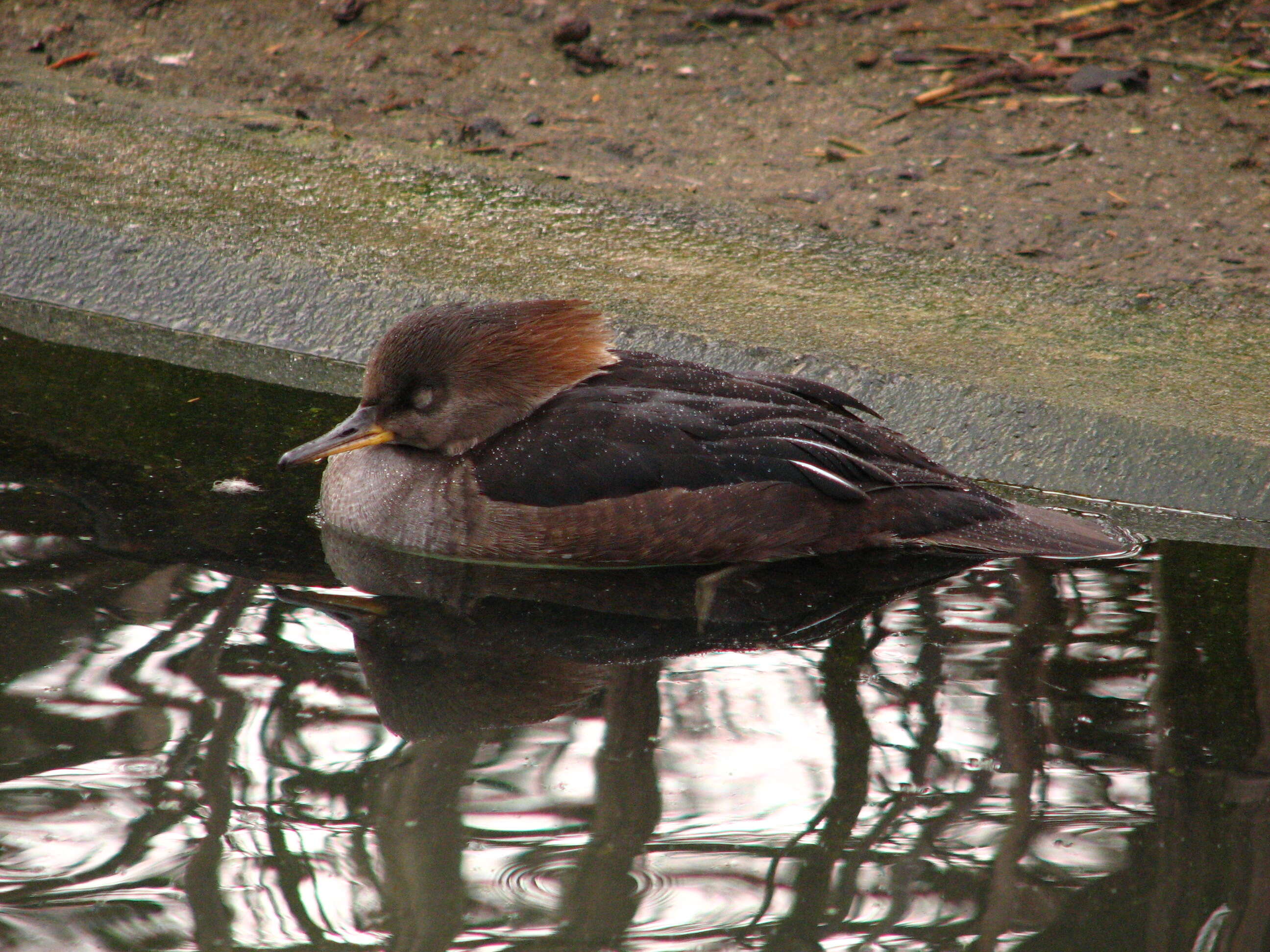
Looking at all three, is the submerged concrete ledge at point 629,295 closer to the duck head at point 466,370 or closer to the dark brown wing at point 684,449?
the dark brown wing at point 684,449

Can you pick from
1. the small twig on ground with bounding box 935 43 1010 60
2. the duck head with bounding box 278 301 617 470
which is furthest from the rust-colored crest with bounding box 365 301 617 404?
the small twig on ground with bounding box 935 43 1010 60

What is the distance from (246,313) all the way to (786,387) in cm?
223

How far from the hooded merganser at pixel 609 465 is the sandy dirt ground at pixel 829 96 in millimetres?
1898

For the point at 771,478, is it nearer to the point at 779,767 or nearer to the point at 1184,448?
the point at 779,767

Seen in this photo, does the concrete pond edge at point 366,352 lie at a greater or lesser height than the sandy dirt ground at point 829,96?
lesser

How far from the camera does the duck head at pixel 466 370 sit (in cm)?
389

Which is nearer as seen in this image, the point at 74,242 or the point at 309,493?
the point at 309,493

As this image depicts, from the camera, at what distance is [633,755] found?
2908mm

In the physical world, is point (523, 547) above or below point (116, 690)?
above

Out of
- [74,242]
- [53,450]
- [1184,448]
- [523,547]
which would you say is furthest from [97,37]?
[1184,448]

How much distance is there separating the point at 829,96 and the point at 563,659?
444cm

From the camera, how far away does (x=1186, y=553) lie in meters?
3.94

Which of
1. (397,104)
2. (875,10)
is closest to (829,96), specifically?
(875,10)

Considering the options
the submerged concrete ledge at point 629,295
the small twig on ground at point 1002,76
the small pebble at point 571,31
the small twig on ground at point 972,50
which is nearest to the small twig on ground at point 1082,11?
the small twig on ground at point 972,50
